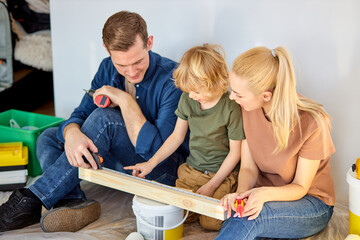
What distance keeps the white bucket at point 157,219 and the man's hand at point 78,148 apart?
235 mm

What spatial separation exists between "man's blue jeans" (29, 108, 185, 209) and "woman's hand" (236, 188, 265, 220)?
1.54ft

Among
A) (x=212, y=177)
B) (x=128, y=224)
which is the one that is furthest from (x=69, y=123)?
(x=212, y=177)

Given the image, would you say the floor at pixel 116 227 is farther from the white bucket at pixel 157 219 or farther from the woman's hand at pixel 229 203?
the woman's hand at pixel 229 203

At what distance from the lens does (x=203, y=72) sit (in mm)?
1442

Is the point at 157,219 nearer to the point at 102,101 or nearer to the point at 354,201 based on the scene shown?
the point at 102,101

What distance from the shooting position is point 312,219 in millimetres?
1402

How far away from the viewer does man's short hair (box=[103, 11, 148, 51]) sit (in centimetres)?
157

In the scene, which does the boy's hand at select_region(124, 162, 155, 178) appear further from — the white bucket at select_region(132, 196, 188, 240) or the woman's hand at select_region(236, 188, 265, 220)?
the woman's hand at select_region(236, 188, 265, 220)

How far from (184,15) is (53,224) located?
1.06m

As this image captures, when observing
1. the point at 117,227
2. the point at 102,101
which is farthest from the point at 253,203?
the point at 102,101

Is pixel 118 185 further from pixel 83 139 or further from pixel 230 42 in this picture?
pixel 230 42

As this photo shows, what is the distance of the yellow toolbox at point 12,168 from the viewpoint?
1953 mm

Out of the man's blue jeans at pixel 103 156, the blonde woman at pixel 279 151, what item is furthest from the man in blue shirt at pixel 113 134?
the blonde woman at pixel 279 151

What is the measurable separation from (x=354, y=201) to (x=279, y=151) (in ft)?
0.94
